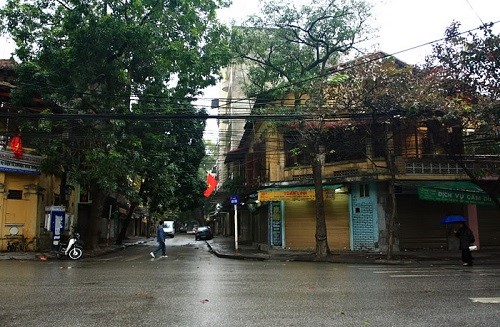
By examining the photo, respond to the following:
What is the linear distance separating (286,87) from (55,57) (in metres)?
10.2

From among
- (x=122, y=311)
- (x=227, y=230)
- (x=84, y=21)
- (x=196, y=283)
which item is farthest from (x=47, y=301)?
(x=227, y=230)

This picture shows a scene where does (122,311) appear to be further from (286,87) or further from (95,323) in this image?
(286,87)

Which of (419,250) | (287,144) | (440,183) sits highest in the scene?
(287,144)

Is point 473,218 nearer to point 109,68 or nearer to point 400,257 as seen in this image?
point 400,257

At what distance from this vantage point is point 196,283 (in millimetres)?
10734

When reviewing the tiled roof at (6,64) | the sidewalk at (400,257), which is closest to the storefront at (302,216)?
the sidewalk at (400,257)

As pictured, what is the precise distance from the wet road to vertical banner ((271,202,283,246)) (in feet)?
44.2

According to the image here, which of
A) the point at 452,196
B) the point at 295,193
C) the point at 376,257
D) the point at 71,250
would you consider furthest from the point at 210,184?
the point at 452,196

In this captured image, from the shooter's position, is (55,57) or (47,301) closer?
(47,301)

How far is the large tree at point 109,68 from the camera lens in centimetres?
1852

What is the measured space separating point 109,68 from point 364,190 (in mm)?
13478

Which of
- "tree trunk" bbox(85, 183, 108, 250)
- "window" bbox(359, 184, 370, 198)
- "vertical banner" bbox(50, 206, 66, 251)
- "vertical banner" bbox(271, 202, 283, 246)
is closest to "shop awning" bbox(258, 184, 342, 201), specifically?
"window" bbox(359, 184, 370, 198)

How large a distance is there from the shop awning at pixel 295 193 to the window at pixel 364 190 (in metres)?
1.15

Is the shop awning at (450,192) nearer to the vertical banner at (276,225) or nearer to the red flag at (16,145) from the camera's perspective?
the vertical banner at (276,225)
